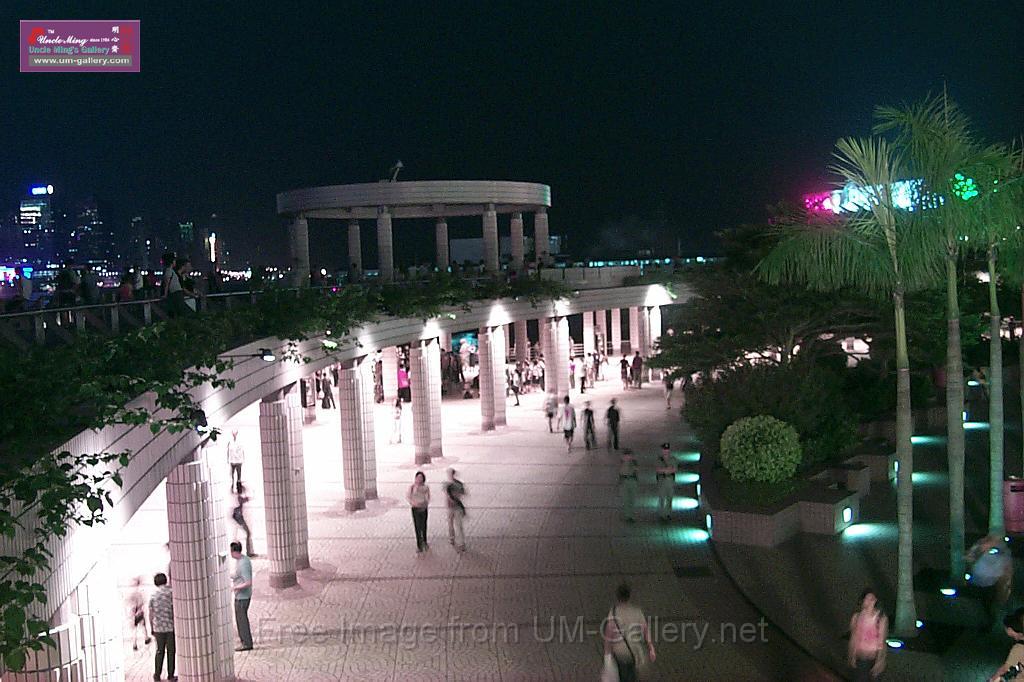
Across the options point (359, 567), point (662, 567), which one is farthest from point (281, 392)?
point (662, 567)

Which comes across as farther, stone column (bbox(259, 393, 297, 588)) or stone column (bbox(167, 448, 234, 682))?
stone column (bbox(259, 393, 297, 588))

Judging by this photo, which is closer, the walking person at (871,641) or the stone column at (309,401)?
the walking person at (871,641)

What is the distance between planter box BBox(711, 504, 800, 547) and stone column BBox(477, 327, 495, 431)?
13.9 m

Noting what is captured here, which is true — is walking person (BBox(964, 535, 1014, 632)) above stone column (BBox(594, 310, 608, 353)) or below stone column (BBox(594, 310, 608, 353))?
below

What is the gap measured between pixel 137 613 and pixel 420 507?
517 centimetres

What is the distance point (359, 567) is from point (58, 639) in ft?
30.5

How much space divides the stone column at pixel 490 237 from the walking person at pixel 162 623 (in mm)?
23114

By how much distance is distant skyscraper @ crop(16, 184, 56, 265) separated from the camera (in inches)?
2196

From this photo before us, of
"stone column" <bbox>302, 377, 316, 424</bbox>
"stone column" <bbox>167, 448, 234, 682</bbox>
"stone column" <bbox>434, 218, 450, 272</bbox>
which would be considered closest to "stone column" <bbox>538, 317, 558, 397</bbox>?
"stone column" <bbox>434, 218, 450, 272</bbox>

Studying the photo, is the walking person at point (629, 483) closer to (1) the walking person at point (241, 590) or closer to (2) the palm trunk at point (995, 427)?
(2) the palm trunk at point (995, 427)

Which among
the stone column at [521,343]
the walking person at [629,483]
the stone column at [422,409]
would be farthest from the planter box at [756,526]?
the stone column at [521,343]

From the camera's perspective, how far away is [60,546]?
256 inches

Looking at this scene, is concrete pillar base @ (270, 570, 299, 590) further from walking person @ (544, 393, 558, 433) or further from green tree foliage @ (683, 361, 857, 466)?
→ walking person @ (544, 393, 558, 433)

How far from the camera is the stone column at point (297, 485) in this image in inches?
613
